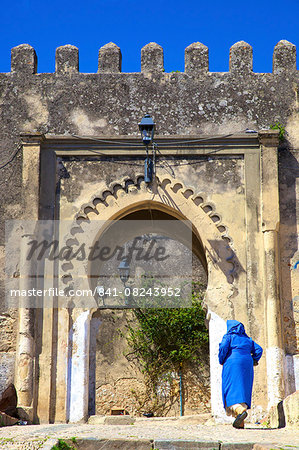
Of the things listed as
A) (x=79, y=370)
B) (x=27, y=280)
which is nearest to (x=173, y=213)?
(x=27, y=280)

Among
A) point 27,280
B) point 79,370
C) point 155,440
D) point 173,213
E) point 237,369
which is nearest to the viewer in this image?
point 155,440

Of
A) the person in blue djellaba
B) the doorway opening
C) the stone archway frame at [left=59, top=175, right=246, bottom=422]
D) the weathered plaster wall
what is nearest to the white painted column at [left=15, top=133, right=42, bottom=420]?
the weathered plaster wall

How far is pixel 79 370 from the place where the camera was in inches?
349

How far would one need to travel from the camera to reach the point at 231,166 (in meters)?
9.52

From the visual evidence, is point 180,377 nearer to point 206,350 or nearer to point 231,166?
point 206,350

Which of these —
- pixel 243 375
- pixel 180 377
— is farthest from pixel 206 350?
pixel 243 375

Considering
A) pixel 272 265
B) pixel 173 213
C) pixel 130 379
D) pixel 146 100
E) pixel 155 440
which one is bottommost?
pixel 155 440

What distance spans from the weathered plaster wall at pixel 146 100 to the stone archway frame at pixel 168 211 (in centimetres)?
30

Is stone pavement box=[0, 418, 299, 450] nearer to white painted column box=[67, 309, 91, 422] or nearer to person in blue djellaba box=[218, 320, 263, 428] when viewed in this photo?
person in blue djellaba box=[218, 320, 263, 428]

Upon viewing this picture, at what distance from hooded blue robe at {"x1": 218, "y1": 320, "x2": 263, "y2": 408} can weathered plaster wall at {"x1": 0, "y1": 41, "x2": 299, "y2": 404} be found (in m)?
3.01

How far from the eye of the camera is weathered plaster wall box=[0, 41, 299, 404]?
9.64 m

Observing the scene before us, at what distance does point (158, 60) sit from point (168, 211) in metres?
2.36

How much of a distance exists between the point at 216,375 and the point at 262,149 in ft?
10.8

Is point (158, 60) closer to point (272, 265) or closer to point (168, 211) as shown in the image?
point (168, 211)
